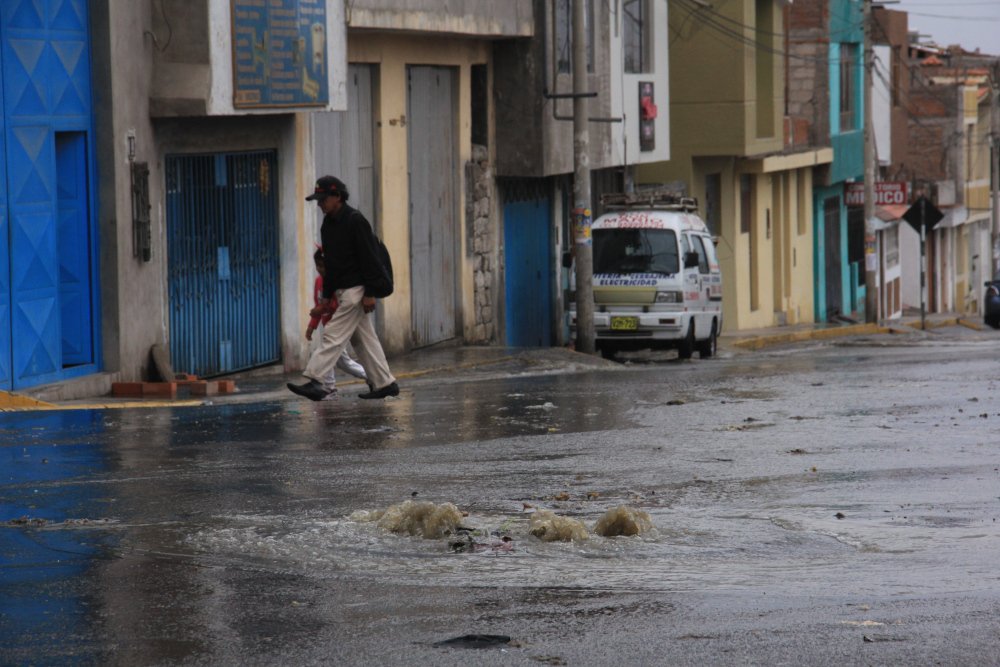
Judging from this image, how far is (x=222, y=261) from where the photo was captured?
62.6 feet

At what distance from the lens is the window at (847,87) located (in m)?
51.0

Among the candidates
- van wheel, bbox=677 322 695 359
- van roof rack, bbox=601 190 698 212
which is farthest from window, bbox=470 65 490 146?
van wheel, bbox=677 322 695 359

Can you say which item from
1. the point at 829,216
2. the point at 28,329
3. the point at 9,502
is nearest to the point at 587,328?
the point at 28,329

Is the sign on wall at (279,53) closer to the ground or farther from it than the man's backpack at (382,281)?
farther from it

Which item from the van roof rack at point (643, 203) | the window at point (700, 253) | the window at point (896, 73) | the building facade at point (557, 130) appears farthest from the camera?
the window at point (896, 73)

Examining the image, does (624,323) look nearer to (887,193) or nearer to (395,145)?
(395,145)

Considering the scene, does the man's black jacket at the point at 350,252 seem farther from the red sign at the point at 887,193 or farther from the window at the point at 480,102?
the red sign at the point at 887,193

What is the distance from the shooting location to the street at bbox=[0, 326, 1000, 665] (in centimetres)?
620

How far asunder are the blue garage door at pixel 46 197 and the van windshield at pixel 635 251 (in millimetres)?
11988

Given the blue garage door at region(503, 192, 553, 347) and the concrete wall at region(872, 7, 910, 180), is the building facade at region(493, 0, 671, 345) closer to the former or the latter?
the blue garage door at region(503, 192, 553, 347)

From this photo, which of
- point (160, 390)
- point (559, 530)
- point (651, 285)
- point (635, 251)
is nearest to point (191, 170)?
point (160, 390)

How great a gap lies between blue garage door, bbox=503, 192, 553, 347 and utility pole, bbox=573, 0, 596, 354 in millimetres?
3179

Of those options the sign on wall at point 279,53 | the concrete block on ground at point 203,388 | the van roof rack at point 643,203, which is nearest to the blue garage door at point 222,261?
the sign on wall at point 279,53

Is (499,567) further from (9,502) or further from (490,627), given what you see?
(9,502)
